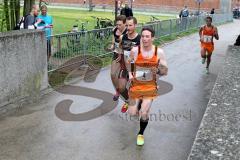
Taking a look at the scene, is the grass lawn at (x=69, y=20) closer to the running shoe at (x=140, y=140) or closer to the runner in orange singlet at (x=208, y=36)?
the runner in orange singlet at (x=208, y=36)

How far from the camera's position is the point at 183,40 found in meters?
24.7

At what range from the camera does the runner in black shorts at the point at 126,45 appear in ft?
25.0

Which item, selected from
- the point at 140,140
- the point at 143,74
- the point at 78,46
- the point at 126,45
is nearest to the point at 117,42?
the point at 126,45

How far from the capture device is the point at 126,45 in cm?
799

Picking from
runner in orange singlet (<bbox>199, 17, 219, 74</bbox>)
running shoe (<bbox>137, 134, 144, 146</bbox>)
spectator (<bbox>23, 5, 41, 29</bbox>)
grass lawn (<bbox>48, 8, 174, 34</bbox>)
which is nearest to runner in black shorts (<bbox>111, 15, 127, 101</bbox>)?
running shoe (<bbox>137, 134, 144, 146</bbox>)

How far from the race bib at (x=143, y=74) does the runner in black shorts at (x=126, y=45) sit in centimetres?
114

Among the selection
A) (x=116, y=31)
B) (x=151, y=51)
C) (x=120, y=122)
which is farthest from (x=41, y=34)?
(x=151, y=51)

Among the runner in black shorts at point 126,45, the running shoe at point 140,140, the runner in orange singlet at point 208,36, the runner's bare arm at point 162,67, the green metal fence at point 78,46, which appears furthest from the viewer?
the runner in orange singlet at point 208,36

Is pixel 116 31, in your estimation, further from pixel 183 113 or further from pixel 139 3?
pixel 139 3

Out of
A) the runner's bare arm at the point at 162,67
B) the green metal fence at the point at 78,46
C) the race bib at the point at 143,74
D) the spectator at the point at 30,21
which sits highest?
the spectator at the point at 30,21

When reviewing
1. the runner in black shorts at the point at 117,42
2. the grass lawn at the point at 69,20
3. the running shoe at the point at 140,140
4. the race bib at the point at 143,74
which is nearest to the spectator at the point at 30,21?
the runner in black shorts at the point at 117,42

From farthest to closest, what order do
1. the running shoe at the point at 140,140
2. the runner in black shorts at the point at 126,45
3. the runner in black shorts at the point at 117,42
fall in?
the runner in black shorts at the point at 117,42 < the runner in black shorts at the point at 126,45 < the running shoe at the point at 140,140

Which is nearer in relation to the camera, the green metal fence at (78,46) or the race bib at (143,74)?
the race bib at (143,74)

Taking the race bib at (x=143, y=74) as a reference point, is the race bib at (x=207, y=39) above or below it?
below
